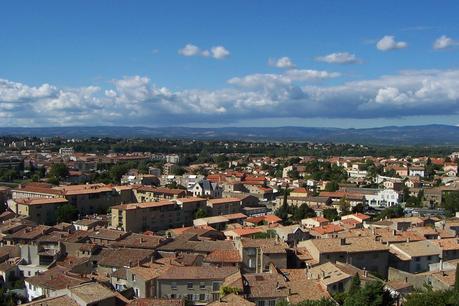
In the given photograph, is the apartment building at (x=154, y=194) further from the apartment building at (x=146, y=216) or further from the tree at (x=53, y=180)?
the tree at (x=53, y=180)

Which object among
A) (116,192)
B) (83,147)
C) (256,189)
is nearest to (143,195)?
(116,192)

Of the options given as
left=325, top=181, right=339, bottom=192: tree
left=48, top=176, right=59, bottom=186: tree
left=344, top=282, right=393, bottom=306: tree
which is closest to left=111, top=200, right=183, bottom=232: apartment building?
left=344, top=282, right=393, bottom=306: tree

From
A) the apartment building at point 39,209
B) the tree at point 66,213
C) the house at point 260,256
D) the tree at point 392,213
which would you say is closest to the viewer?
the house at point 260,256

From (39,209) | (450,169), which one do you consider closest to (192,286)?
(39,209)

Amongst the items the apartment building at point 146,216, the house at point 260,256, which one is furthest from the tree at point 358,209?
the house at point 260,256

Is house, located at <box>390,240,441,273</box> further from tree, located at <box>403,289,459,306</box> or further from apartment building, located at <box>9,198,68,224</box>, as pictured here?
apartment building, located at <box>9,198,68,224</box>

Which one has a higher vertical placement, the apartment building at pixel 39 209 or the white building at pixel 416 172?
the apartment building at pixel 39 209

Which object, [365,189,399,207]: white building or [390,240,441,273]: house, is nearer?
[390,240,441,273]: house

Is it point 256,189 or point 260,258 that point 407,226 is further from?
point 256,189
